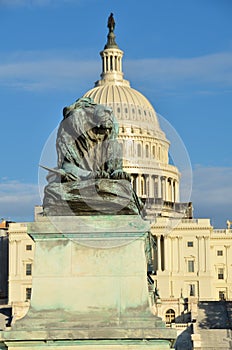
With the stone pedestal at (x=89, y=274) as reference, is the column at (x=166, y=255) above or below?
above

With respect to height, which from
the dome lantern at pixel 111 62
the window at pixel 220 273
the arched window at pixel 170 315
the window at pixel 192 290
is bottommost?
the arched window at pixel 170 315

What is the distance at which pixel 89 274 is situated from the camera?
1573 cm

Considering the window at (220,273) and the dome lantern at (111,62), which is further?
the dome lantern at (111,62)

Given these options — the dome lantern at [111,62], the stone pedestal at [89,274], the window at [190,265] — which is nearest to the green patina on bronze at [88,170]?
the stone pedestal at [89,274]

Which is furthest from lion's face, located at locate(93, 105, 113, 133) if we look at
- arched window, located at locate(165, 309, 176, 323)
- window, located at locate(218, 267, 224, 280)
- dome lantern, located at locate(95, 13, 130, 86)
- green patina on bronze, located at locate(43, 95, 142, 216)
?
dome lantern, located at locate(95, 13, 130, 86)

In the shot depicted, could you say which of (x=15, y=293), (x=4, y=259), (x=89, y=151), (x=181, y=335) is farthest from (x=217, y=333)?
(x=4, y=259)

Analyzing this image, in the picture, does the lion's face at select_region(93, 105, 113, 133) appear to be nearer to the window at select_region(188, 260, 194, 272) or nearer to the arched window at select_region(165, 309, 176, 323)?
the arched window at select_region(165, 309, 176, 323)

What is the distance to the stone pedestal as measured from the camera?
51.1 feet

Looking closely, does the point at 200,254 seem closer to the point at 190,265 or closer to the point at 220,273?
the point at 190,265

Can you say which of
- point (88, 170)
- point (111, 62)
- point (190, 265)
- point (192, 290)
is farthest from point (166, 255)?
point (88, 170)

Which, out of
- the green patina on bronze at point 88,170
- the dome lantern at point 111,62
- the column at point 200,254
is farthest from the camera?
the dome lantern at point 111,62

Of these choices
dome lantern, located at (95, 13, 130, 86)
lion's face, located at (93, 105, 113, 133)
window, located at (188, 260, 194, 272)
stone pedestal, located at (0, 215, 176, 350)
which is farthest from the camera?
dome lantern, located at (95, 13, 130, 86)

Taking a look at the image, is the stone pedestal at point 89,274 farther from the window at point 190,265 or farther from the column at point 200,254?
the window at point 190,265

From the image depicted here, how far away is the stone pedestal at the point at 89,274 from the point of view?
15562 millimetres
